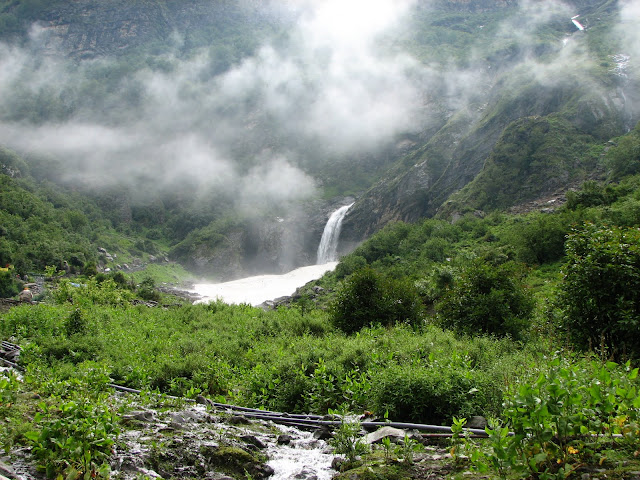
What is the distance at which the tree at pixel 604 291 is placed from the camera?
9.41 meters

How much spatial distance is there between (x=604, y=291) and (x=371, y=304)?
9.72m

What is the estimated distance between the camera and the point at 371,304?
18.4m

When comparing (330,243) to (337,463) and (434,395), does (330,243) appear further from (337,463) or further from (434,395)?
(337,463)

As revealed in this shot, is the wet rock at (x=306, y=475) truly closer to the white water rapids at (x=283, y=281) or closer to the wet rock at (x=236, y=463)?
the wet rock at (x=236, y=463)

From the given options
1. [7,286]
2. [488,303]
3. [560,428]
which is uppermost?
[7,286]

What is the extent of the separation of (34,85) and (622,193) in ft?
606

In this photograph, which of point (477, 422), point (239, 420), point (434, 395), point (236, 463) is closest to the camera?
point (236, 463)

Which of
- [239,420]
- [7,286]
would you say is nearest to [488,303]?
[239,420]

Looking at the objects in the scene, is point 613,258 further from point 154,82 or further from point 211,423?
point 154,82

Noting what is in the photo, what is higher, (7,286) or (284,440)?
(7,286)

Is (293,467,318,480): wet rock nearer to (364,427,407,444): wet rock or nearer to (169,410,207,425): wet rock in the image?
(364,427,407,444): wet rock

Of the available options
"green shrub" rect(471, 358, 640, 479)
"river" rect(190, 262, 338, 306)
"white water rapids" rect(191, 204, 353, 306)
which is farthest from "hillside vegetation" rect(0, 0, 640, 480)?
"river" rect(190, 262, 338, 306)

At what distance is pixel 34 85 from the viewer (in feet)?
512

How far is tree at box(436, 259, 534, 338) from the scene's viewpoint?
47.4ft
